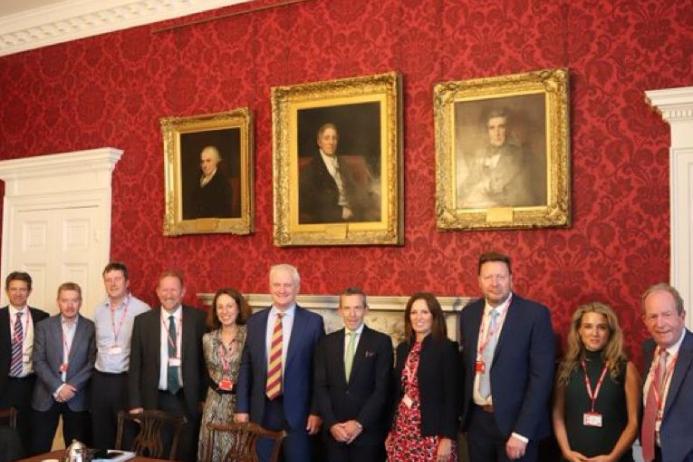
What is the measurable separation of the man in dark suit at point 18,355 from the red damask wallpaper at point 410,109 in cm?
125

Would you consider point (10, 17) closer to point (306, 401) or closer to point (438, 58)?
point (438, 58)

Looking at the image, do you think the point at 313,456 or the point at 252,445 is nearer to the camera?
the point at 252,445

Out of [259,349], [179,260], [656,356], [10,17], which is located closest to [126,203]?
[179,260]

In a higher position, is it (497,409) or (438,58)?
(438,58)

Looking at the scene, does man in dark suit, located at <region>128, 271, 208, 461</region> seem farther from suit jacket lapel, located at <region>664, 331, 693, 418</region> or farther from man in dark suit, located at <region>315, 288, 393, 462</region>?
suit jacket lapel, located at <region>664, 331, 693, 418</region>

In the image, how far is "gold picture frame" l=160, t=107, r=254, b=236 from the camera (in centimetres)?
630

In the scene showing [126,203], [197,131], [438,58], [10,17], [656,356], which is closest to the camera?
[656,356]

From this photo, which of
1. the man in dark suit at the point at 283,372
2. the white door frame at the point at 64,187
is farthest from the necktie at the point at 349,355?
the white door frame at the point at 64,187

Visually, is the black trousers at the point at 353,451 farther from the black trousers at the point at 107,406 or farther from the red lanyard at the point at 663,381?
the black trousers at the point at 107,406

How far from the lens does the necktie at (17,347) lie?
5695 mm

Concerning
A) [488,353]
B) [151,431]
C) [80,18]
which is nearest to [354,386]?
[488,353]

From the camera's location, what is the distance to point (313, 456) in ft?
15.9

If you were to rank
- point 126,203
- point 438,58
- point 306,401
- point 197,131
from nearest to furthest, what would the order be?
point 306,401 < point 438,58 < point 197,131 < point 126,203

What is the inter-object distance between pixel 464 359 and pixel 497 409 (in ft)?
1.21
